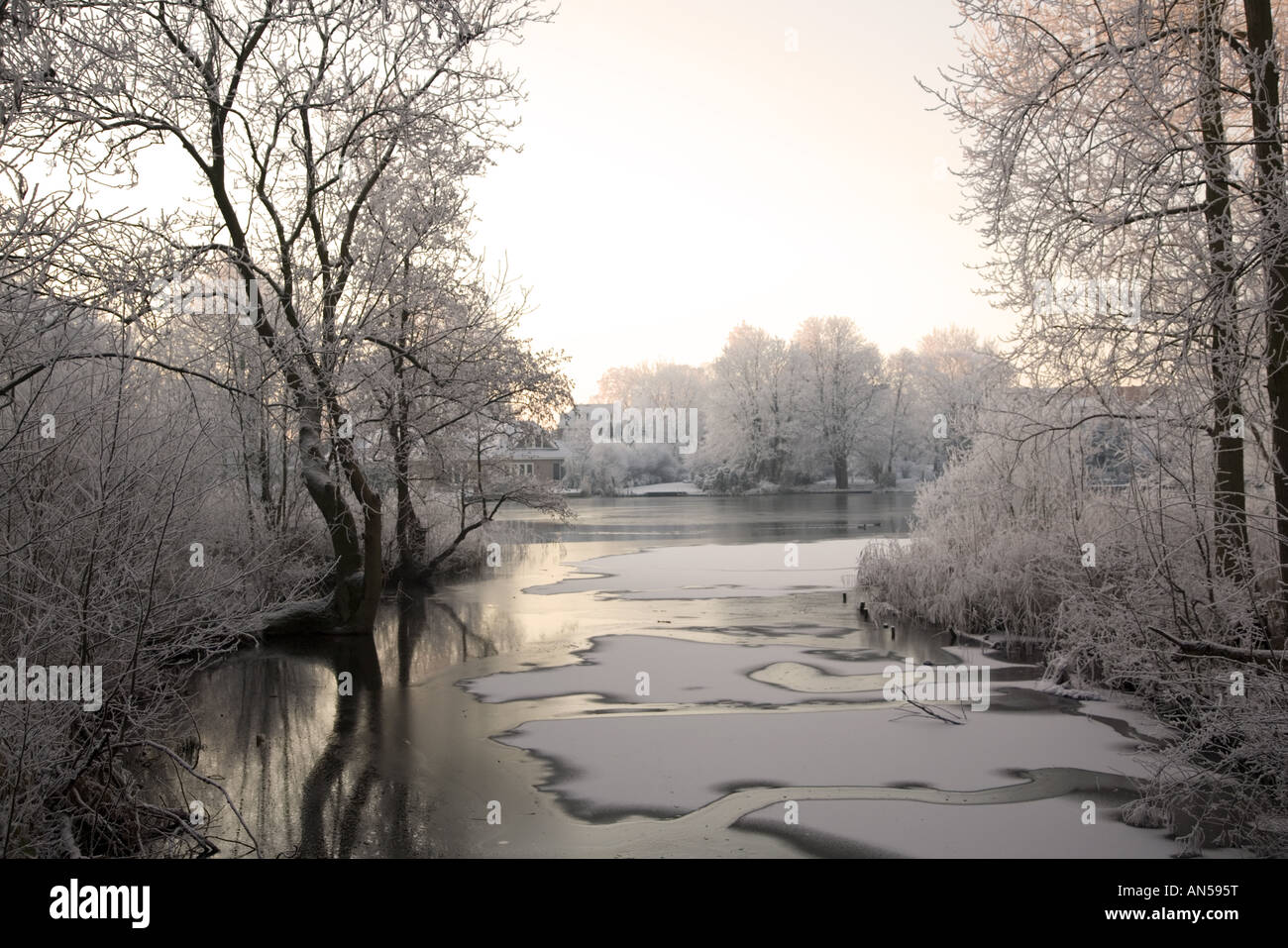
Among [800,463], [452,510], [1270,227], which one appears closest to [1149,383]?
[1270,227]

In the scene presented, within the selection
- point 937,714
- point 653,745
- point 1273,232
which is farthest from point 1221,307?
point 653,745

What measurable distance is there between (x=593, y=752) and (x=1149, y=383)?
585 cm

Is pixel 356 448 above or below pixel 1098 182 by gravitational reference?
below

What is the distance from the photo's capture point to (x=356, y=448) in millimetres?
13836

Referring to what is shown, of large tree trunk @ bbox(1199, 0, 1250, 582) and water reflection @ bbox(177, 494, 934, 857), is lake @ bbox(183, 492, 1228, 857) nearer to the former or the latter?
water reflection @ bbox(177, 494, 934, 857)

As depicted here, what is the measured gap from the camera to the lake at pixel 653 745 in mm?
5945

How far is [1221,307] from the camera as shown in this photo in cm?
648

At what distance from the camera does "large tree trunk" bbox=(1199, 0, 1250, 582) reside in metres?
6.40

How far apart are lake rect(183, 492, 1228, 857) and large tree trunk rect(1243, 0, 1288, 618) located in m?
2.49

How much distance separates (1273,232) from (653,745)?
5838 millimetres

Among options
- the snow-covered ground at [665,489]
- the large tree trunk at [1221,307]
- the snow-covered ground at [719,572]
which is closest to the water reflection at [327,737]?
the snow-covered ground at [719,572]

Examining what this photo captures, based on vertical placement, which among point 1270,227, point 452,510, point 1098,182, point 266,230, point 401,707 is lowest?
point 401,707

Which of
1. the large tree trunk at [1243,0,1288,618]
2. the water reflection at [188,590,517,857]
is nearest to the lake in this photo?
the water reflection at [188,590,517,857]
